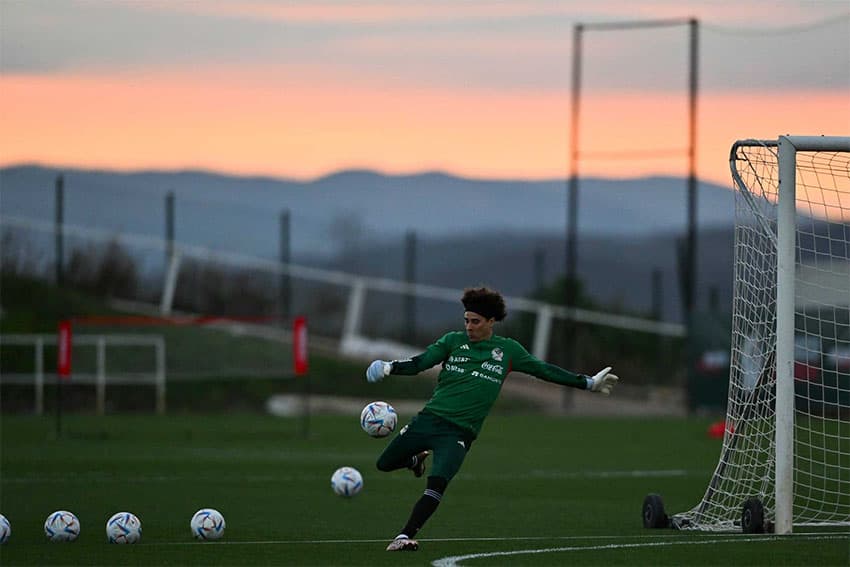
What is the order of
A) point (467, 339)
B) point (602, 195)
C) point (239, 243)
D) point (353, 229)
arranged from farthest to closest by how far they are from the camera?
point (353, 229) < point (602, 195) < point (239, 243) < point (467, 339)

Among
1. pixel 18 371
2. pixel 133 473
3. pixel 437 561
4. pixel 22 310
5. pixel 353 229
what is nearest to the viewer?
pixel 437 561

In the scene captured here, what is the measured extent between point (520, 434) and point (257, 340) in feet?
24.7

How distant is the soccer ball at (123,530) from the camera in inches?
464

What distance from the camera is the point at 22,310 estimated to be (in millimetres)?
35125

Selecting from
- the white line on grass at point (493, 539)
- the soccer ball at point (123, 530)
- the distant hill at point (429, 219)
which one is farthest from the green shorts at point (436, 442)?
the distant hill at point (429, 219)

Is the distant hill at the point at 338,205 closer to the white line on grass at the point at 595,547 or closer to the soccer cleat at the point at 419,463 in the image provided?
the white line on grass at the point at 595,547

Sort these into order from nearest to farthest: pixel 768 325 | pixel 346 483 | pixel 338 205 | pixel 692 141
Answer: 1. pixel 346 483
2. pixel 768 325
3. pixel 692 141
4. pixel 338 205

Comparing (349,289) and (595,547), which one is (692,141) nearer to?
(349,289)

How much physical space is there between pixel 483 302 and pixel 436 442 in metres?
1.05

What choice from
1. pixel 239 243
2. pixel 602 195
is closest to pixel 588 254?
pixel 602 195

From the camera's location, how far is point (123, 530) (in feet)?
38.8

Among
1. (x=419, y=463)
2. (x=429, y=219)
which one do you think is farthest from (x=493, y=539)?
(x=429, y=219)

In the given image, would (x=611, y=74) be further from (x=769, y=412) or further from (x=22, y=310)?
(x=769, y=412)

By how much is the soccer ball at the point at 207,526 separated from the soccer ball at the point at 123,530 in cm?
43
